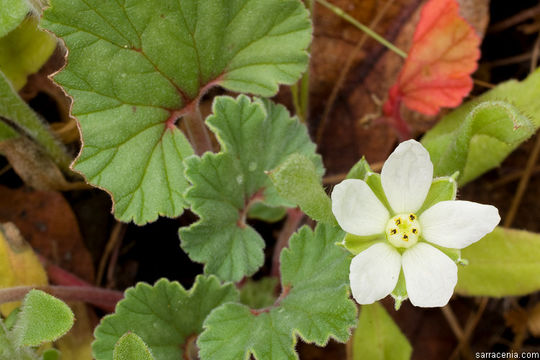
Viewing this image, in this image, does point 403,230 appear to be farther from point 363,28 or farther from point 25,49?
point 25,49

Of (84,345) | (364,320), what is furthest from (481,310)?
(84,345)

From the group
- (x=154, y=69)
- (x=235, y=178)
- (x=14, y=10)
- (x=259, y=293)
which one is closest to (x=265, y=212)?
(x=259, y=293)

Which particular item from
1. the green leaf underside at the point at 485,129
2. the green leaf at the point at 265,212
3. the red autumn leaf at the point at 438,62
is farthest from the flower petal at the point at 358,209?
the red autumn leaf at the point at 438,62

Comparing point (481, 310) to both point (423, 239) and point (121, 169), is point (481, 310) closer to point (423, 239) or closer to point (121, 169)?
point (423, 239)

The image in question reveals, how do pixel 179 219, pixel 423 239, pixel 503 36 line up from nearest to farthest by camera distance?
pixel 423 239 → pixel 179 219 → pixel 503 36

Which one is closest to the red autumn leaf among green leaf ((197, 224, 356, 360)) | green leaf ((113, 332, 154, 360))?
green leaf ((197, 224, 356, 360))

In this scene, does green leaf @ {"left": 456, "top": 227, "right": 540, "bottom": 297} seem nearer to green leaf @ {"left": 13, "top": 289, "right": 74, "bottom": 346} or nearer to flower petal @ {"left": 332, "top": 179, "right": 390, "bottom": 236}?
flower petal @ {"left": 332, "top": 179, "right": 390, "bottom": 236}
